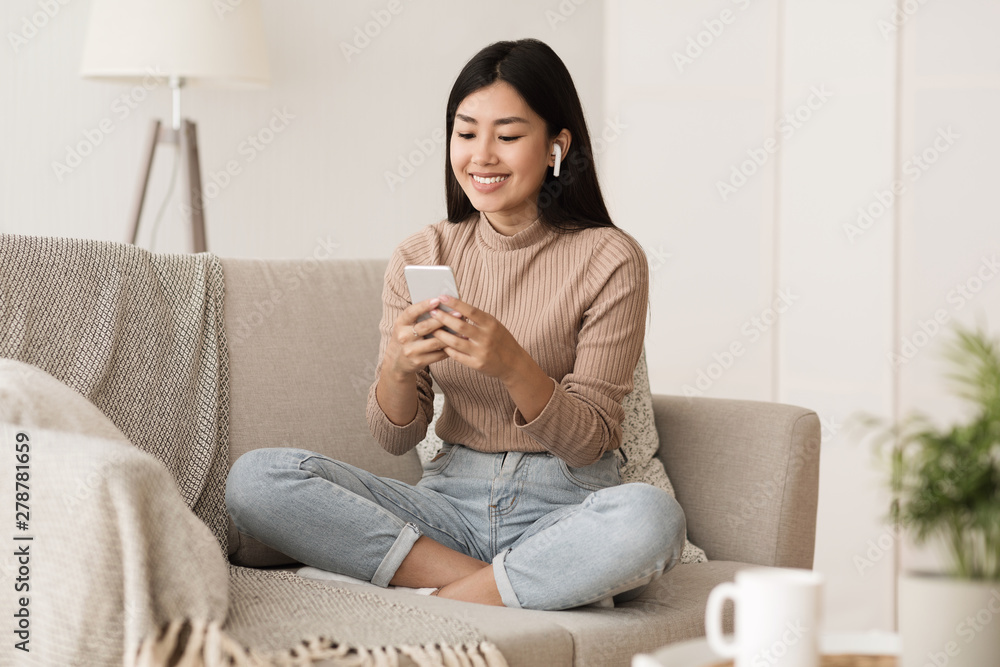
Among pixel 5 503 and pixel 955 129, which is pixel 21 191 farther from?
pixel 955 129

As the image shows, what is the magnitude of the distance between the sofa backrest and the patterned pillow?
0.50 ft

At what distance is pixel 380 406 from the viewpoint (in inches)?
64.4

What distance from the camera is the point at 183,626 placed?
114 centimetres

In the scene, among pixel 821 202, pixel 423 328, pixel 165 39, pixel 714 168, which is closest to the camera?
pixel 423 328

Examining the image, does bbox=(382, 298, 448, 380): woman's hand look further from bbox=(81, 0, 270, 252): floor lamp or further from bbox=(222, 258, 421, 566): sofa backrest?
bbox=(81, 0, 270, 252): floor lamp

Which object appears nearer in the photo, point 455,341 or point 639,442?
point 455,341

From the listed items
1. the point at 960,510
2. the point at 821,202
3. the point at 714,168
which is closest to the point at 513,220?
the point at 960,510

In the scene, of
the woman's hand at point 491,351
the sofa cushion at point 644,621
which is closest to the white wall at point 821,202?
the sofa cushion at point 644,621

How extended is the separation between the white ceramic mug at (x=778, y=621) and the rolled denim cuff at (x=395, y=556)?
2.44ft

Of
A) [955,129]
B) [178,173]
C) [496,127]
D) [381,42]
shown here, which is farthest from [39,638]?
[381,42]

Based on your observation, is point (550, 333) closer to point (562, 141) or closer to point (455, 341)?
point (455, 341)

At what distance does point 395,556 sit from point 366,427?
394 millimetres

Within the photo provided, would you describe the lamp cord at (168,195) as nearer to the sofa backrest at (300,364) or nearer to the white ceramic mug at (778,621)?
the sofa backrest at (300,364)

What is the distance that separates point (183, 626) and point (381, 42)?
255 centimetres
